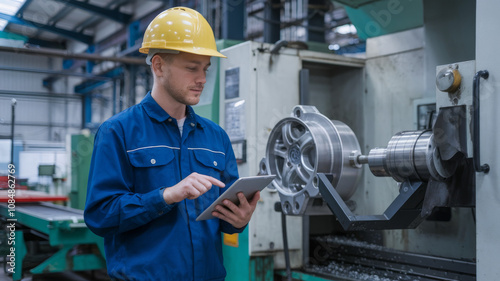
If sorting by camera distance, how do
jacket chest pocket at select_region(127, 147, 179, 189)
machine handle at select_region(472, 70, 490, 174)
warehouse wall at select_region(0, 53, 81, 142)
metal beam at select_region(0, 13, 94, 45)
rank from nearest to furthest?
jacket chest pocket at select_region(127, 147, 179, 189)
machine handle at select_region(472, 70, 490, 174)
metal beam at select_region(0, 13, 94, 45)
warehouse wall at select_region(0, 53, 81, 142)

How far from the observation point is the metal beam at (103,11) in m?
5.05

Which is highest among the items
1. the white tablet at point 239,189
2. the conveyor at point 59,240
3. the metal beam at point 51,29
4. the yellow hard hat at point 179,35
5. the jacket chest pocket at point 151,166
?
the metal beam at point 51,29

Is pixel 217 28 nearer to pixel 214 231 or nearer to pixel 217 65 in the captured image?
pixel 217 65

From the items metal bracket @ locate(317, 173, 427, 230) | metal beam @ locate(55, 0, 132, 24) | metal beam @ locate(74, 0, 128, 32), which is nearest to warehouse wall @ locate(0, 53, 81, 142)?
metal beam @ locate(74, 0, 128, 32)

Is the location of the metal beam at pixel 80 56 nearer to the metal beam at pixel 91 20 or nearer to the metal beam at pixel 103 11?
the metal beam at pixel 91 20

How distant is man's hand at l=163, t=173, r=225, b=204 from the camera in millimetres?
1039

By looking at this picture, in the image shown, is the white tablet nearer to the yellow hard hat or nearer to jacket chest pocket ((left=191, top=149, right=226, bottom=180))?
jacket chest pocket ((left=191, top=149, right=226, bottom=180))

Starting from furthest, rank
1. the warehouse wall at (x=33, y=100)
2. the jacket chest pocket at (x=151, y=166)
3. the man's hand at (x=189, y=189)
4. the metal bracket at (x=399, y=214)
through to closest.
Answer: the warehouse wall at (x=33, y=100) < the metal bracket at (x=399, y=214) < the jacket chest pocket at (x=151, y=166) < the man's hand at (x=189, y=189)

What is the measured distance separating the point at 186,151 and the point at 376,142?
4.92 ft

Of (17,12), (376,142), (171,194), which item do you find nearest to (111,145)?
(171,194)

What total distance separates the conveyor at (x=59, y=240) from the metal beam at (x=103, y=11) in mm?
1944

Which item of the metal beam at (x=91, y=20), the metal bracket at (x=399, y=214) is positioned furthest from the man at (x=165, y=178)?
the metal beam at (x=91, y=20)

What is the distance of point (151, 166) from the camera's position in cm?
116

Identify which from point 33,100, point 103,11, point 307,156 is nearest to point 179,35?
point 307,156
